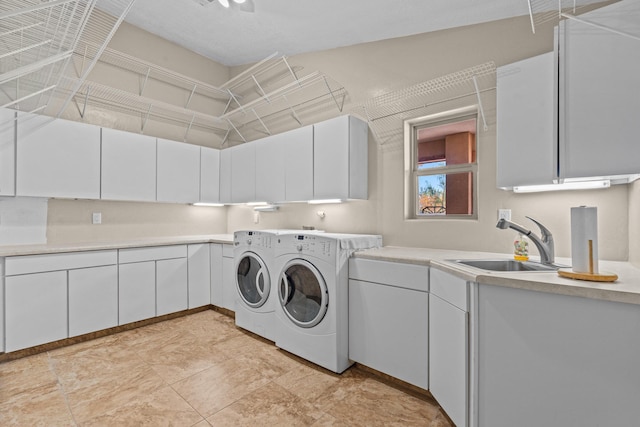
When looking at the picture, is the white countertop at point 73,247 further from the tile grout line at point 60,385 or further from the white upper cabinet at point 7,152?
the tile grout line at point 60,385

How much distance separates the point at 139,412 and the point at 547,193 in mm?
2909

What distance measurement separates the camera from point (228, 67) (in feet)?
14.6

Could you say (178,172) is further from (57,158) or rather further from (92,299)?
(92,299)

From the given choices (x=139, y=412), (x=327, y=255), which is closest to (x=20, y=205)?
(x=139, y=412)

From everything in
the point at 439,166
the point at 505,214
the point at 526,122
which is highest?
the point at 526,122

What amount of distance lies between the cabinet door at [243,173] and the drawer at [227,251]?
2.03 feet

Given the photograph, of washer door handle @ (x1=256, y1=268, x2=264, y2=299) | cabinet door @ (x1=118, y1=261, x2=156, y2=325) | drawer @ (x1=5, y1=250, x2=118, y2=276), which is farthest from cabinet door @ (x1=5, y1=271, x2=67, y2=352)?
washer door handle @ (x1=256, y1=268, x2=264, y2=299)

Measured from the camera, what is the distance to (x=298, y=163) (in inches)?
122

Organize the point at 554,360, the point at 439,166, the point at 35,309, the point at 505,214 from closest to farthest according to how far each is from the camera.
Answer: the point at 554,360 < the point at 505,214 < the point at 35,309 < the point at 439,166

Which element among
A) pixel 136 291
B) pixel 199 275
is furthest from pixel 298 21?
pixel 136 291

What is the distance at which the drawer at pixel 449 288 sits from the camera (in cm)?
153

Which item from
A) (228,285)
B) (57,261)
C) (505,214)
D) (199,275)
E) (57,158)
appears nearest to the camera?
(505,214)

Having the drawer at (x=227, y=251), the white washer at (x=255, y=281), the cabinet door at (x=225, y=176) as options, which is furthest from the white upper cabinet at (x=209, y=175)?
the white washer at (x=255, y=281)

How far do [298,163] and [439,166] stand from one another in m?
1.36
